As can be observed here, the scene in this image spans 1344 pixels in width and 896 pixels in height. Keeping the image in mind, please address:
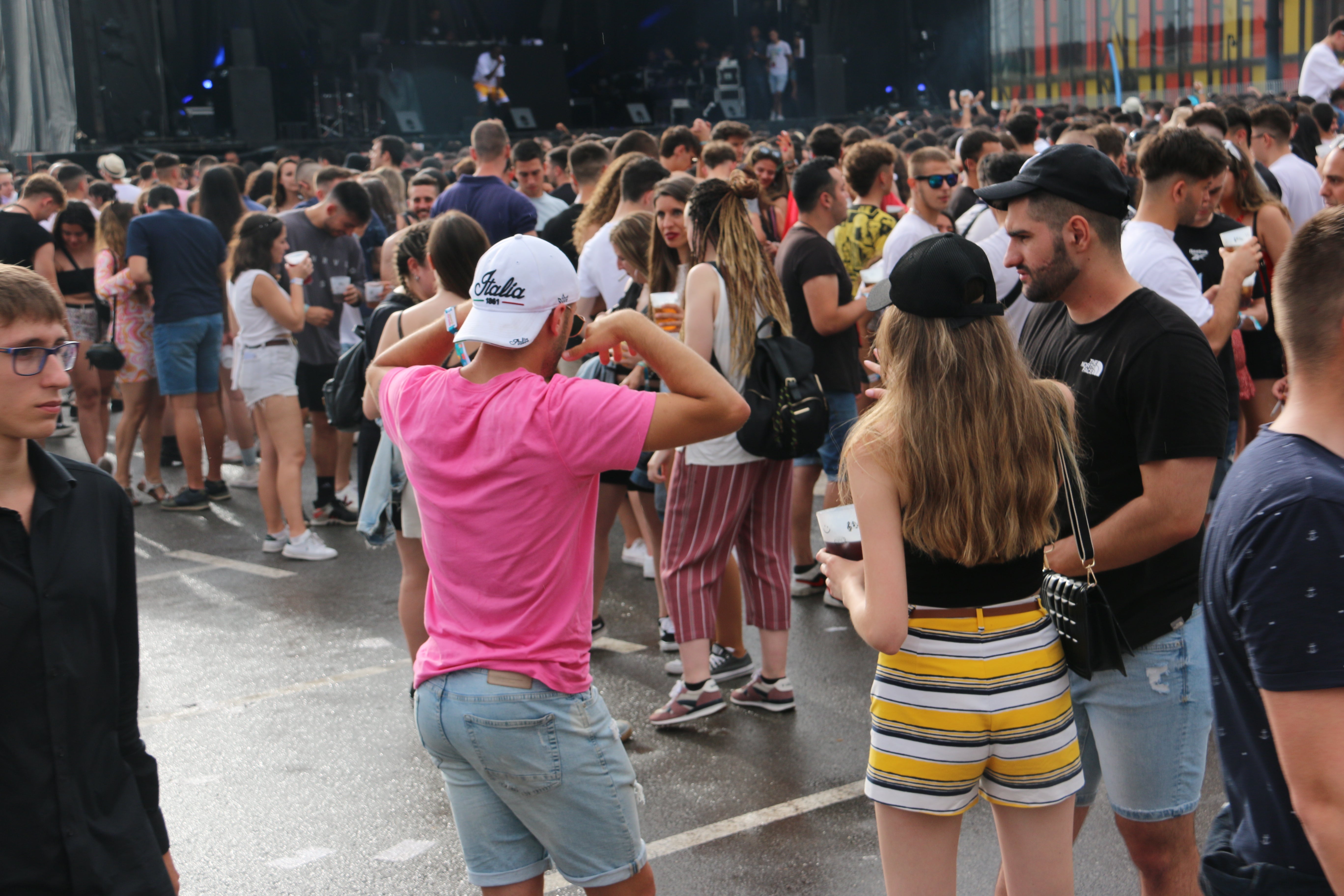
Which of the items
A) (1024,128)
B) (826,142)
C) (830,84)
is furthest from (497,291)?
(830,84)

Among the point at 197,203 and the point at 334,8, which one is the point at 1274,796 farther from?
the point at 334,8

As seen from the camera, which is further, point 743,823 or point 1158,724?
point 743,823

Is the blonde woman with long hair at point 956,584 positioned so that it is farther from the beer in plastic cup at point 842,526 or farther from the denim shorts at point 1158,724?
the denim shorts at point 1158,724

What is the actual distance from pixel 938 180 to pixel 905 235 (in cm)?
36

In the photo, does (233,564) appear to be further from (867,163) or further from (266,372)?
(867,163)

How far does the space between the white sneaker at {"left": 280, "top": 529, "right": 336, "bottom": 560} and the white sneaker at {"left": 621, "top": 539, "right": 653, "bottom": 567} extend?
1.77 meters

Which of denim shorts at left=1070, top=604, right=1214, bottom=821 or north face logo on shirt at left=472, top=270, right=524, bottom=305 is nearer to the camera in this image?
north face logo on shirt at left=472, top=270, right=524, bottom=305

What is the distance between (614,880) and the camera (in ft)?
7.60

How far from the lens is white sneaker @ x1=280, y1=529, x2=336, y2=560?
682 centimetres

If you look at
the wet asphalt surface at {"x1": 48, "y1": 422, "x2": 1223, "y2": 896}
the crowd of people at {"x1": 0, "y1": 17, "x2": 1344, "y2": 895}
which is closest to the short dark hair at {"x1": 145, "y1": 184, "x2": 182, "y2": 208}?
the wet asphalt surface at {"x1": 48, "y1": 422, "x2": 1223, "y2": 896}

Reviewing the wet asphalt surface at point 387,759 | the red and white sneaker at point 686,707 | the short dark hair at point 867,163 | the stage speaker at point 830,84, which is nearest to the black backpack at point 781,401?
the red and white sneaker at point 686,707

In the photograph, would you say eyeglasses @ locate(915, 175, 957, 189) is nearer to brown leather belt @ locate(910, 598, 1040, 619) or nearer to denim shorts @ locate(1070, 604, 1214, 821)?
denim shorts @ locate(1070, 604, 1214, 821)

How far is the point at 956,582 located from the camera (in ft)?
6.93

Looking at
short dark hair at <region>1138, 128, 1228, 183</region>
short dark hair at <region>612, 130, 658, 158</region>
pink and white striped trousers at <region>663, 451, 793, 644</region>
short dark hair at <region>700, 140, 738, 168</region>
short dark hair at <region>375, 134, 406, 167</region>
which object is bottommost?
pink and white striped trousers at <region>663, 451, 793, 644</region>
